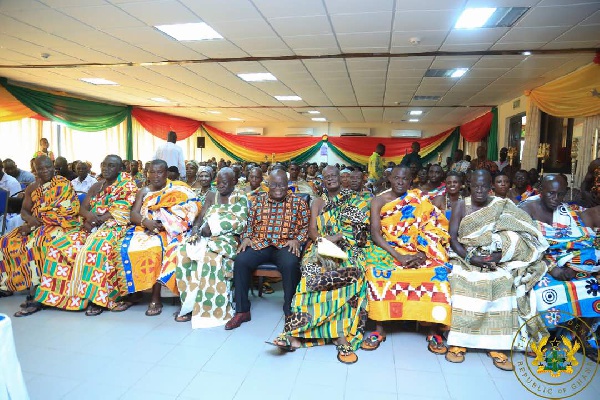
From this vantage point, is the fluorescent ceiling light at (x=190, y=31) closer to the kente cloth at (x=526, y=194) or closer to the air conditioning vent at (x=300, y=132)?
the kente cloth at (x=526, y=194)

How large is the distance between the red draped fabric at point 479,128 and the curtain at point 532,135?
275 cm

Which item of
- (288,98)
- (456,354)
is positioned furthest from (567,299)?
(288,98)

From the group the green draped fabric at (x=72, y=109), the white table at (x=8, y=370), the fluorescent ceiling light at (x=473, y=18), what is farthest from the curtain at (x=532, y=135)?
the green draped fabric at (x=72, y=109)

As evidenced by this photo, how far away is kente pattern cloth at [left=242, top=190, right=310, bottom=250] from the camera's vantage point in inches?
134

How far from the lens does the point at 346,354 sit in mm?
2734

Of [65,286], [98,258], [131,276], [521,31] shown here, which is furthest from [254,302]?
[521,31]

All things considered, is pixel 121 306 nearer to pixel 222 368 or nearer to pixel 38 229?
pixel 38 229

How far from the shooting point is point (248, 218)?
11.8 ft

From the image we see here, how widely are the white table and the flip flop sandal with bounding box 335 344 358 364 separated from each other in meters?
1.86

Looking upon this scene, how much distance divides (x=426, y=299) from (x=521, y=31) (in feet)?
11.2

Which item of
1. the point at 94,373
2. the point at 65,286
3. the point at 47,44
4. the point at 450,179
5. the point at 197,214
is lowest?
→ the point at 94,373

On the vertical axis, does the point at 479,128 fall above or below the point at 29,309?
above

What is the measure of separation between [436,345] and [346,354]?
68 centimetres

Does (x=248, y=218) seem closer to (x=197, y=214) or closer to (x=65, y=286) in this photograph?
(x=197, y=214)
